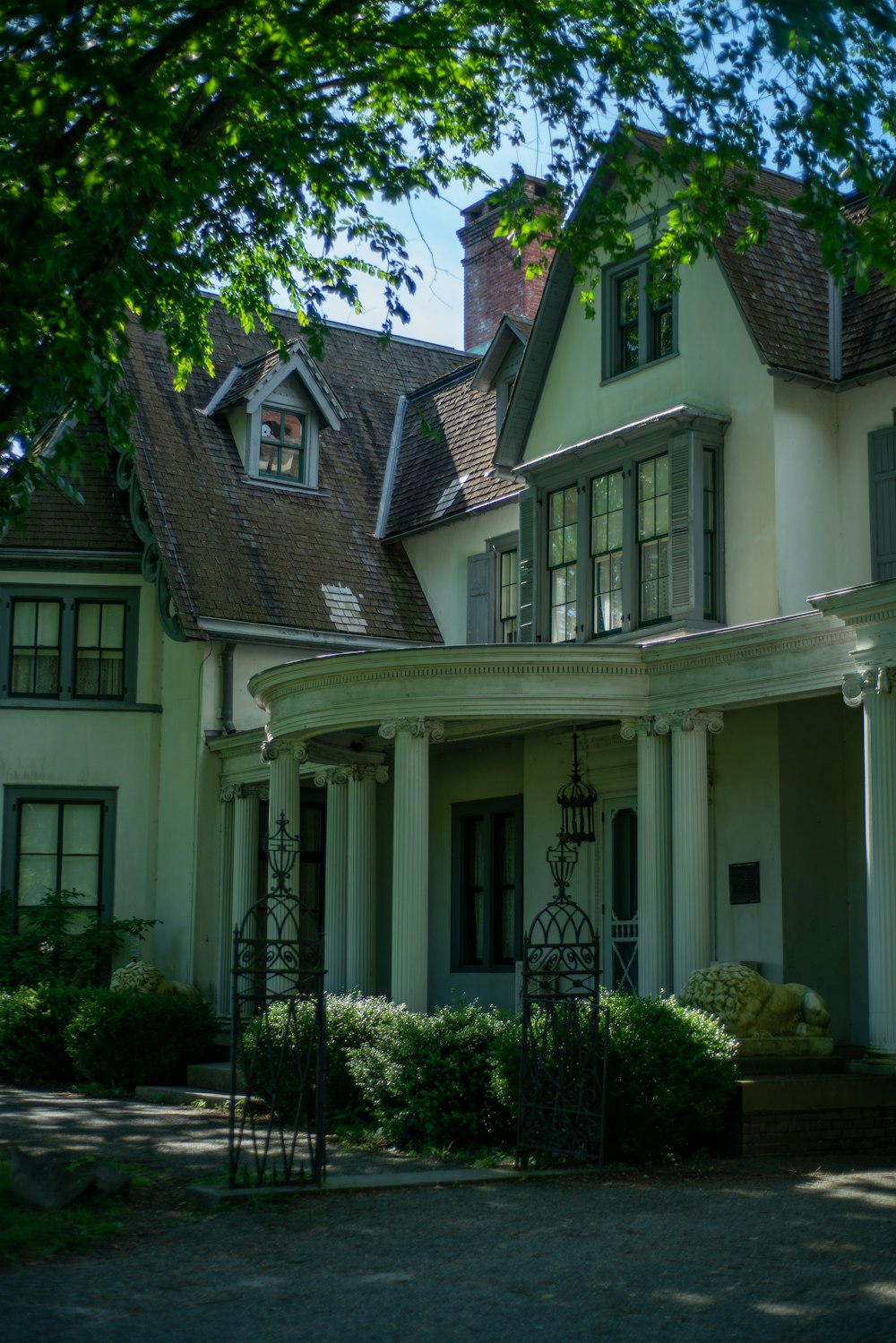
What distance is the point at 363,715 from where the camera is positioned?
1658 cm

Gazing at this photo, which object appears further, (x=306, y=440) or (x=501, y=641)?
(x=306, y=440)

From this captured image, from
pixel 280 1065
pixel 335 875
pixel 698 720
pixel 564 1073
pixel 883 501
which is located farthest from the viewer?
pixel 335 875

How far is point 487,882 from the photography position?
69.6 ft

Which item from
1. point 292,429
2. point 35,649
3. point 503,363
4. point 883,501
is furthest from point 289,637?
point 883,501

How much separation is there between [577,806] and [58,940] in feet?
25.6

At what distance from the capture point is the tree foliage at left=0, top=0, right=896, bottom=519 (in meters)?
10.7

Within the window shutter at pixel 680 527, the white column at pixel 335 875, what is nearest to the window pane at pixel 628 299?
the window shutter at pixel 680 527

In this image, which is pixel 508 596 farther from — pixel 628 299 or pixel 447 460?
pixel 628 299

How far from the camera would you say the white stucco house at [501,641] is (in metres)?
15.9

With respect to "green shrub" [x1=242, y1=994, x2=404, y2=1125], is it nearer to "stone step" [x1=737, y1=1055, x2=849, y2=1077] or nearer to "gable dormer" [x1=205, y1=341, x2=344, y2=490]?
"stone step" [x1=737, y1=1055, x2=849, y2=1077]

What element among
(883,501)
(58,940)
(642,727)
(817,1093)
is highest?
(883,501)

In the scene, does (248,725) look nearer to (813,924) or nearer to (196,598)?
(196,598)

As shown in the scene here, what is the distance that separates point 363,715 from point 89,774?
780 centimetres

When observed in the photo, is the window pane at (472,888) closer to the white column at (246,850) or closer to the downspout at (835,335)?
the white column at (246,850)
